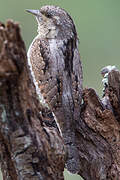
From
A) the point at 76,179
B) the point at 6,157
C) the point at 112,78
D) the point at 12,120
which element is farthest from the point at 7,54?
the point at 76,179

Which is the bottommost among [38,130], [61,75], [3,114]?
[38,130]

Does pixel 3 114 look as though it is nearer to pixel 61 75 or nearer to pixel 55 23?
pixel 61 75

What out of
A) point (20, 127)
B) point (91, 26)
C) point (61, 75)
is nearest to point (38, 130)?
point (20, 127)

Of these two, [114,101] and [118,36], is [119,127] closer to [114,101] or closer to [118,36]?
[114,101]

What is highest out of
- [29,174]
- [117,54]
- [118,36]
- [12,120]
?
[118,36]

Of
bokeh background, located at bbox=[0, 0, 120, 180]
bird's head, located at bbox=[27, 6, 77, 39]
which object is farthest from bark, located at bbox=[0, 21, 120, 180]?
bokeh background, located at bbox=[0, 0, 120, 180]

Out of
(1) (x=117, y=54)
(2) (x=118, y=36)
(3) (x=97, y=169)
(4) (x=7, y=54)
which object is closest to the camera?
(4) (x=7, y=54)

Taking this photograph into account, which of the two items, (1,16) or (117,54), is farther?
(1,16)

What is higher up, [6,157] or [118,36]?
[118,36]
